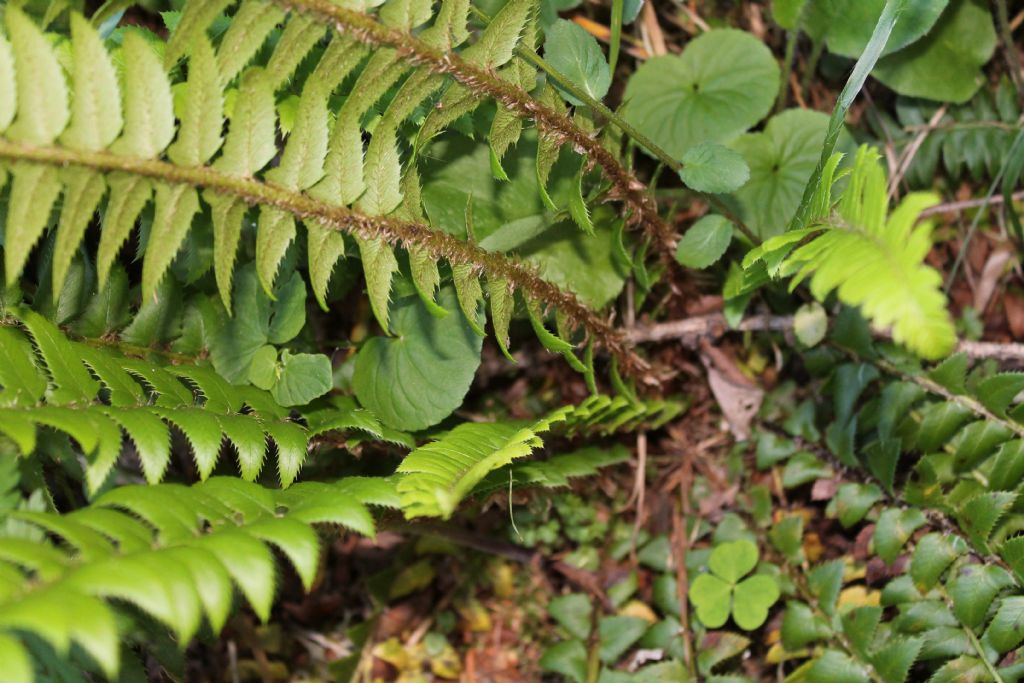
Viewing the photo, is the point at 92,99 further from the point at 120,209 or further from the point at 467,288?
the point at 467,288

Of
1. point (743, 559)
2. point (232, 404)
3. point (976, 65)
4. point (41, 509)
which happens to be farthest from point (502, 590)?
point (976, 65)

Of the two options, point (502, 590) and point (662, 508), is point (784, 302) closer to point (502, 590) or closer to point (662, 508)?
point (662, 508)

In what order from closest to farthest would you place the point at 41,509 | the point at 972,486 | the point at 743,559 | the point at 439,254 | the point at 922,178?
1. the point at 41,509
2. the point at 439,254
3. the point at 972,486
4. the point at 743,559
5. the point at 922,178

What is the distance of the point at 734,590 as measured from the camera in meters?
2.22

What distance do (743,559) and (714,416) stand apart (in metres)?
0.48

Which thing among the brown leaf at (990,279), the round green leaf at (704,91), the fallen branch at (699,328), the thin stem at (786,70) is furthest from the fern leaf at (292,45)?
the brown leaf at (990,279)

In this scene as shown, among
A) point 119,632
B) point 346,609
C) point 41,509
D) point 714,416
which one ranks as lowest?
point 346,609

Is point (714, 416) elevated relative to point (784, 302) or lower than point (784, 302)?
lower

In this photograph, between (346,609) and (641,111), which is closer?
(641,111)

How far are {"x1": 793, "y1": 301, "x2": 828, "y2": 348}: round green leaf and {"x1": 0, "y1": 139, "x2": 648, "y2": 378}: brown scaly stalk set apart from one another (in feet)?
1.99

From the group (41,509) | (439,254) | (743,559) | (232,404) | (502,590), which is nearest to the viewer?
(41,509)

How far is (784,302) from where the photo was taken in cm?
233

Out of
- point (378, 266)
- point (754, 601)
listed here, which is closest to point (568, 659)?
point (754, 601)

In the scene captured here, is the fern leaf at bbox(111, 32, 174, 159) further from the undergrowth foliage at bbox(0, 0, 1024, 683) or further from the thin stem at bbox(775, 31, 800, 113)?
the thin stem at bbox(775, 31, 800, 113)
